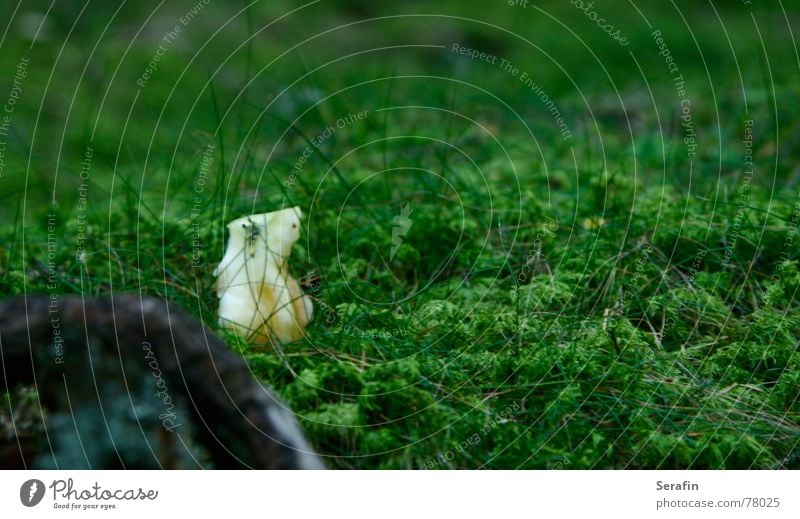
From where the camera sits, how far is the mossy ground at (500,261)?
1.83 metres

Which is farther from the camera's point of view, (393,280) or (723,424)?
(393,280)

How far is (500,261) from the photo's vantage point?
234cm

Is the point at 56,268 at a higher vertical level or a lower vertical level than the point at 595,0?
lower

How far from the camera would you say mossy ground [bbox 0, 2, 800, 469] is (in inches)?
71.9

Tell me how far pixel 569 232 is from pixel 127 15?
167 inches

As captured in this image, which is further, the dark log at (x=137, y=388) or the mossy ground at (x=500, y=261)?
the mossy ground at (x=500, y=261)

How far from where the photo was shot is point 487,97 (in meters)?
3.90

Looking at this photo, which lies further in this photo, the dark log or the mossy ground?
the mossy ground

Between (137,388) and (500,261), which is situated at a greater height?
(500,261)

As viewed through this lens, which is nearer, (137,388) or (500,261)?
(137,388)
